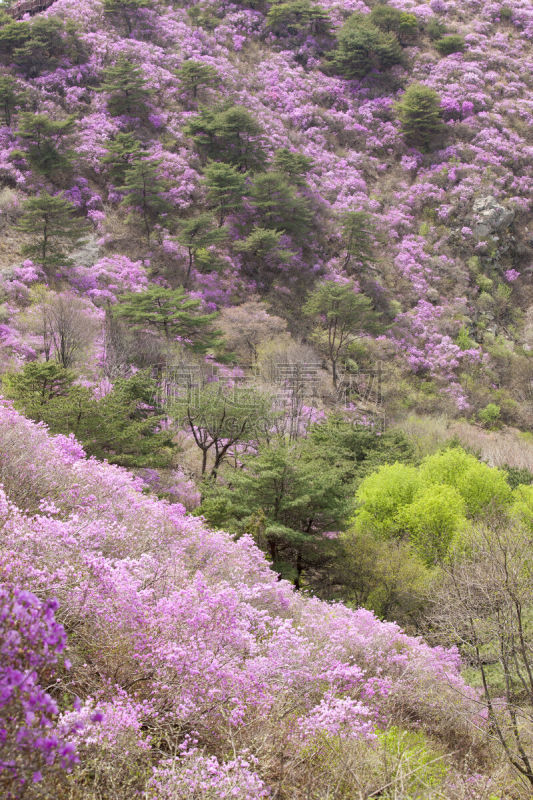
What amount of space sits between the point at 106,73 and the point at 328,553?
37.0 meters

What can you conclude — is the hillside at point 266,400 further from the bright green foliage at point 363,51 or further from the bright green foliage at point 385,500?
the bright green foliage at point 363,51

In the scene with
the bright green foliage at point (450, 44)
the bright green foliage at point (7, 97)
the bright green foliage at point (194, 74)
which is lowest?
the bright green foliage at point (7, 97)

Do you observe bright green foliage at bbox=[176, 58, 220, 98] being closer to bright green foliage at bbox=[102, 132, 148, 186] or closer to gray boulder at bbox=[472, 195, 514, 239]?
bright green foliage at bbox=[102, 132, 148, 186]

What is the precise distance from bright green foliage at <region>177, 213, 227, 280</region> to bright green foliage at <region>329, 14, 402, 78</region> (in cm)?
2825

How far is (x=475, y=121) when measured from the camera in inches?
1833

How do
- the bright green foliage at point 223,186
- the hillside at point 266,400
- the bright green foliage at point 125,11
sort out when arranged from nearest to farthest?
the hillside at point 266,400 < the bright green foliage at point 223,186 < the bright green foliage at point 125,11

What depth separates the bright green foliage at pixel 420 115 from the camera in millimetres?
43781

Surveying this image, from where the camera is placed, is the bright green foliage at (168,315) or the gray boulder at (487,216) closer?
the bright green foliage at (168,315)

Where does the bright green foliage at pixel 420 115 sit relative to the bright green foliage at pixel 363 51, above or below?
below

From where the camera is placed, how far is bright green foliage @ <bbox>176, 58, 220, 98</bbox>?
40312 mm

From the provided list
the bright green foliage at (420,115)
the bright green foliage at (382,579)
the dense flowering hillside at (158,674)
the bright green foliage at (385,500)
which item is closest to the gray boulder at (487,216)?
the bright green foliage at (420,115)

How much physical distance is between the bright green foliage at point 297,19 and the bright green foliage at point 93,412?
4838 cm

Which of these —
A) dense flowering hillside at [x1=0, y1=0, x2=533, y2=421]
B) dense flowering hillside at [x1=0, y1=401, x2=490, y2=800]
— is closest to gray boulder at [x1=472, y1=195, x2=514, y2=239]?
dense flowering hillside at [x1=0, y1=0, x2=533, y2=421]

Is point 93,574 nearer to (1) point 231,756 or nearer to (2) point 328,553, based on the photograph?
(1) point 231,756
